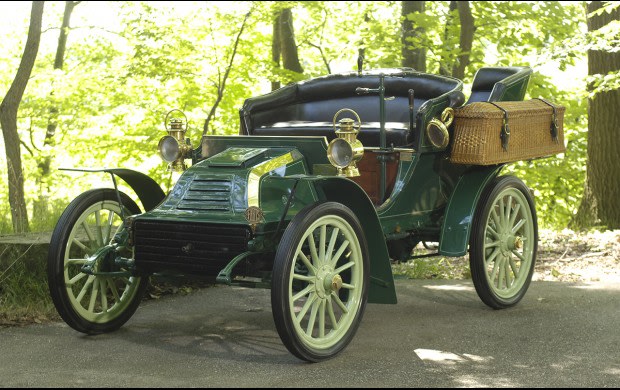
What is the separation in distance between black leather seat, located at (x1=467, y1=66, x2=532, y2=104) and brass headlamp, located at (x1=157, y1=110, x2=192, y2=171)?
2.31 metres

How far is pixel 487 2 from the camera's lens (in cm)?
1636

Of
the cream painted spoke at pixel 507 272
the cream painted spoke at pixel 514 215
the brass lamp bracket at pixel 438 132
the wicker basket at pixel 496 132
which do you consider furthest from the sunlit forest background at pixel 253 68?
the brass lamp bracket at pixel 438 132

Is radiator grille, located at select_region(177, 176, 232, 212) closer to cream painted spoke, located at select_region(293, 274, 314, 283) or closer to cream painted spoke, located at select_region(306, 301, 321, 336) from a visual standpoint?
cream painted spoke, located at select_region(293, 274, 314, 283)

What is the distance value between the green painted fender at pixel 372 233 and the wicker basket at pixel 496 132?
1077 millimetres

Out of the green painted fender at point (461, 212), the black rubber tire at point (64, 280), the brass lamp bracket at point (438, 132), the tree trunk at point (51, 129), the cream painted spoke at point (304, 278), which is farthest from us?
the tree trunk at point (51, 129)

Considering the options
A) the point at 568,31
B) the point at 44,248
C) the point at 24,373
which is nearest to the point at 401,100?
the point at 44,248

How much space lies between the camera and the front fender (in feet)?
19.2

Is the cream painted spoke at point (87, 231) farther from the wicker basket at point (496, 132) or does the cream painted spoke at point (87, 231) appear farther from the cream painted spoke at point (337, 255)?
the wicker basket at point (496, 132)

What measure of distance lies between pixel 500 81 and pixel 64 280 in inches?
140

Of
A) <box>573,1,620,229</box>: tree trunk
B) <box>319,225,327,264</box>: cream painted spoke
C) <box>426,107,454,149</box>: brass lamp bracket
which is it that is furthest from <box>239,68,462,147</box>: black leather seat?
<box>573,1,620,229</box>: tree trunk

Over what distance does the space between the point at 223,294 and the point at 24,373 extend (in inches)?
103

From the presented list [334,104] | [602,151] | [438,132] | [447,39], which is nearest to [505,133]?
[438,132]

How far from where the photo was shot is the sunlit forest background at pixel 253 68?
12289mm

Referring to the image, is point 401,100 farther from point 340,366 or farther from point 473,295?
point 340,366
